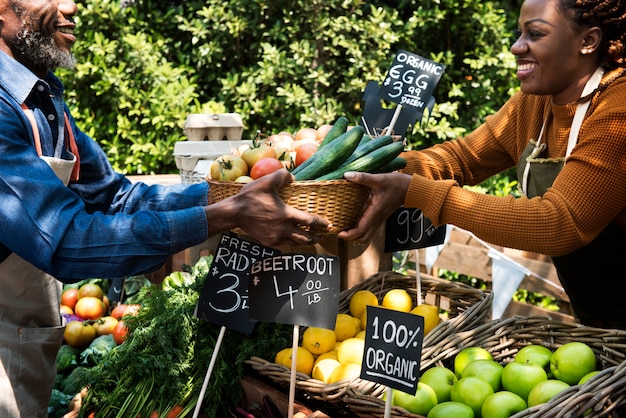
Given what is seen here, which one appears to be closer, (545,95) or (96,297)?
(545,95)

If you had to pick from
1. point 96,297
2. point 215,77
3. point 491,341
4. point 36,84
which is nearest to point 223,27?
point 215,77

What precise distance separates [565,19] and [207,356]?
174 centimetres

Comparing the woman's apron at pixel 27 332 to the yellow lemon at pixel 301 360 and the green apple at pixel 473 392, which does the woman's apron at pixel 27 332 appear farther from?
the green apple at pixel 473 392

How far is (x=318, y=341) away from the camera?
8.86 ft

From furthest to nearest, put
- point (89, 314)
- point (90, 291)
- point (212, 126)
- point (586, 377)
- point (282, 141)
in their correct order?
point (212, 126)
point (90, 291)
point (89, 314)
point (282, 141)
point (586, 377)

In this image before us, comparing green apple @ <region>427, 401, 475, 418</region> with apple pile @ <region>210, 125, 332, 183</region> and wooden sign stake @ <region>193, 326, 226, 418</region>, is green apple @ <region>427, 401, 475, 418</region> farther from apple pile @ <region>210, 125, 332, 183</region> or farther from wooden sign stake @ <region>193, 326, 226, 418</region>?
apple pile @ <region>210, 125, 332, 183</region>

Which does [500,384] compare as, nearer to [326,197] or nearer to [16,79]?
[326,197]

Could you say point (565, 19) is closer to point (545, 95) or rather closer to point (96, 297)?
point (545, 95)

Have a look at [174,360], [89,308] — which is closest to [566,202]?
[174,360]

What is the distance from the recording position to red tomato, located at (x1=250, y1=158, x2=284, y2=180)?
2408mm

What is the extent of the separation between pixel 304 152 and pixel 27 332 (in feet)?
3.77

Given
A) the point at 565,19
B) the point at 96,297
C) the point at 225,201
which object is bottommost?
the point at 96,297

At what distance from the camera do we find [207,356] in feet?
8.93

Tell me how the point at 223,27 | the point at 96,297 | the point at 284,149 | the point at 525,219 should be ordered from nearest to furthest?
the point at 525,219
the point at 284,149
the point at 96,297
the point at 223,27
